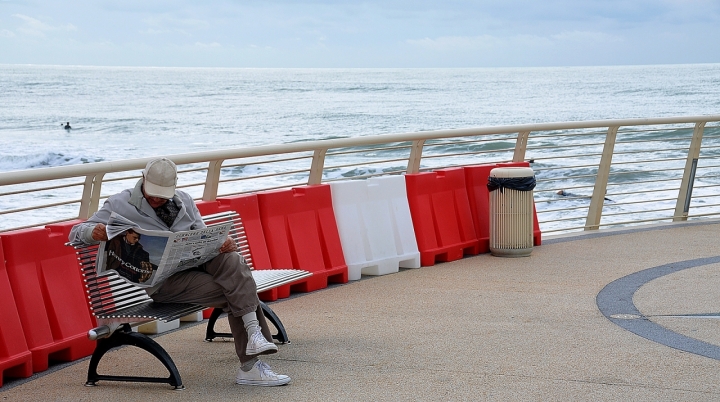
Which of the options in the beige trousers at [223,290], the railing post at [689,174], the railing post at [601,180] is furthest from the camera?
the railing post at [689,174]

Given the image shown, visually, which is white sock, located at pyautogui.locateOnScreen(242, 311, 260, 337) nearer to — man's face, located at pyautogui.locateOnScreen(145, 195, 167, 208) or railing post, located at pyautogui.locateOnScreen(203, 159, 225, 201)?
man's face, located at pyautogui.locateOnScreen(145, 195, 167, 208)

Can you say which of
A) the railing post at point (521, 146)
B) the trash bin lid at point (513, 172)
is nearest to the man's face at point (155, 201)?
the trash bin lid at point (513, 172)

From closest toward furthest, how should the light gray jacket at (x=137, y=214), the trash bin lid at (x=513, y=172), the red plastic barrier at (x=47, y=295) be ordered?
the light gray jacket at (x=137, y=214)
the red plastic barrier at (x=47, y=295)
the trash bin lid at (x=513, y=172)

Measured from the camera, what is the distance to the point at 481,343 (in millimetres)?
6352

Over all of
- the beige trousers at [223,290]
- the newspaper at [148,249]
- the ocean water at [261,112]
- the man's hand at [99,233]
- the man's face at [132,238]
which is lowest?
the ocean water at [261,112]

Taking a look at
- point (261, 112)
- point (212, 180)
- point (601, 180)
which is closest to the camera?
point (212, 180)

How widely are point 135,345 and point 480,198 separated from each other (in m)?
5.48

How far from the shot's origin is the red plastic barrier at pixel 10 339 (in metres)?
5.62

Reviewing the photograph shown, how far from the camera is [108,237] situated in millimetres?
5250

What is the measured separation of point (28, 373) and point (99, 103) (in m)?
72.8

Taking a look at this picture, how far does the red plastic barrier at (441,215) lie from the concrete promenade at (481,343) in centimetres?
31

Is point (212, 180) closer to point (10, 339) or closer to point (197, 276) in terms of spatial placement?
point (197, 276)

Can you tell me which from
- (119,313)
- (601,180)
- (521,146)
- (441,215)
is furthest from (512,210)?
(119,313)

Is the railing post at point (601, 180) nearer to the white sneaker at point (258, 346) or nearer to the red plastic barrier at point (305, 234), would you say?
the red plastic barrier at point (305, 234)
